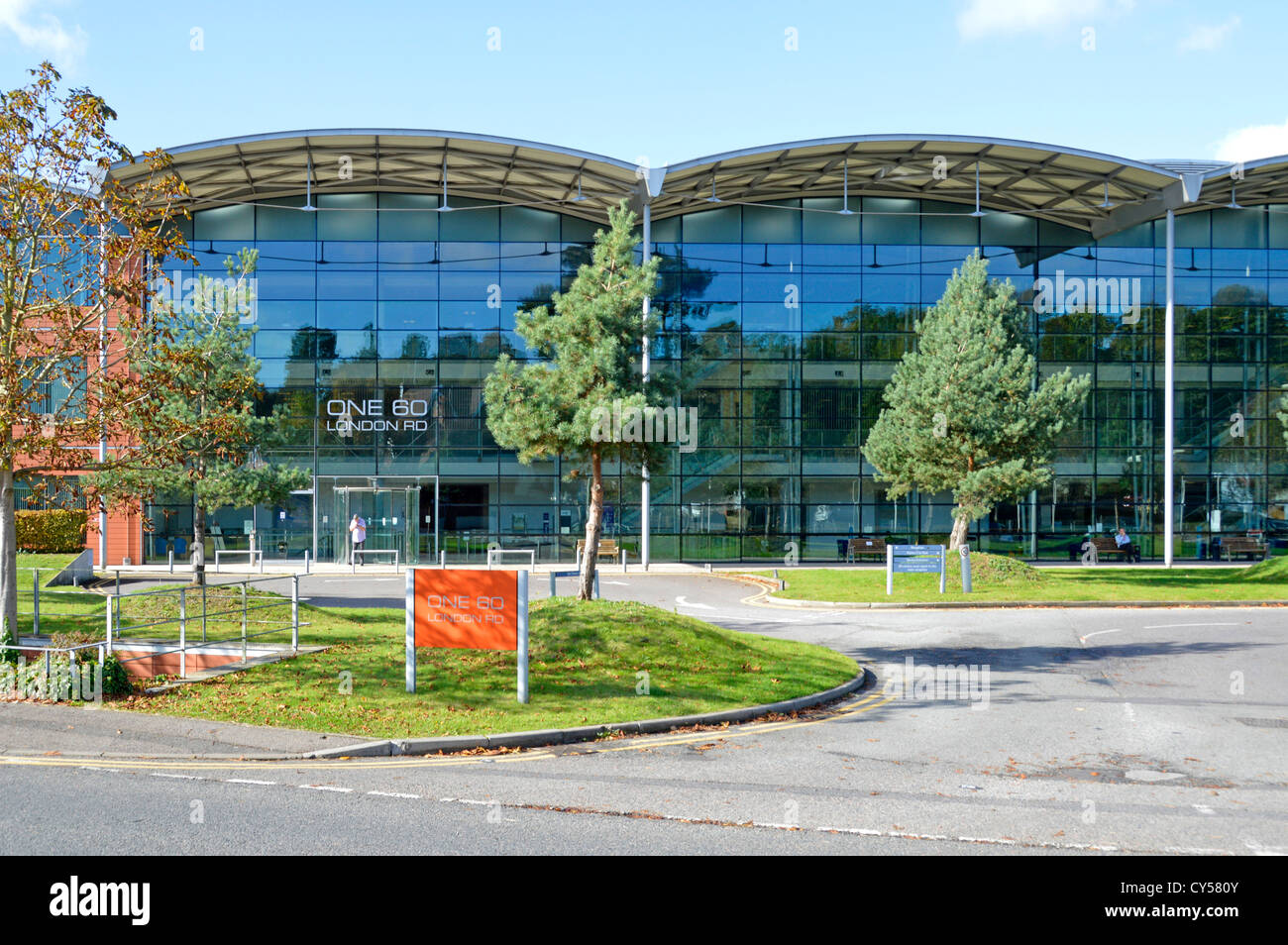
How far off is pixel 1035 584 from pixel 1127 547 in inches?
517

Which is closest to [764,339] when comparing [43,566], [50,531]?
[43,566]

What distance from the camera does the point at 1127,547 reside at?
37.5 meters

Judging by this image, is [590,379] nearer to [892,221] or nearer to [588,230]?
[588,230]

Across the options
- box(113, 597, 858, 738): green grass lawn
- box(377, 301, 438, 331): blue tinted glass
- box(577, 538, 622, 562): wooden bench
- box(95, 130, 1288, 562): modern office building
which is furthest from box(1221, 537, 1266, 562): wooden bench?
box(377, 301, 438, 331): blue tinted glass

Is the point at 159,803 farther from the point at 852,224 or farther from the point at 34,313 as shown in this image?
the point at 852,224

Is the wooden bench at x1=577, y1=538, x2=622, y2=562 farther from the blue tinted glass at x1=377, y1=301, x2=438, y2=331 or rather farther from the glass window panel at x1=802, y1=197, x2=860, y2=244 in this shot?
the glass window panel at x1=802, y1=197, x2=860, y2=244

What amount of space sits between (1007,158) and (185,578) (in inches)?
1115

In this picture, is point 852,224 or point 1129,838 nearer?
point 1129,838

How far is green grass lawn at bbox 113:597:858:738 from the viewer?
1121 centimetres

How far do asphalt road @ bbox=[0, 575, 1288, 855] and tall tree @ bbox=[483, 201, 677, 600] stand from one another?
559cm

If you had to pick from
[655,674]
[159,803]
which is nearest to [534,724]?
[655,674]

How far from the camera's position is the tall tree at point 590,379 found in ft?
52.7

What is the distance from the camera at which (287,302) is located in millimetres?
36531

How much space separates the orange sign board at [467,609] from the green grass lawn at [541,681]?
22.9 inches
